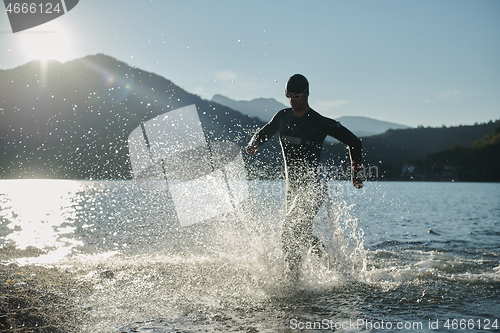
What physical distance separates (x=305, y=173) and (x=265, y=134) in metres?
0.88

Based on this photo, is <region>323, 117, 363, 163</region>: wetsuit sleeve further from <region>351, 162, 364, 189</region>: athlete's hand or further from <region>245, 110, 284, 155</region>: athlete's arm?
<region>245, 110, 284, 155</region>: athlete's arm

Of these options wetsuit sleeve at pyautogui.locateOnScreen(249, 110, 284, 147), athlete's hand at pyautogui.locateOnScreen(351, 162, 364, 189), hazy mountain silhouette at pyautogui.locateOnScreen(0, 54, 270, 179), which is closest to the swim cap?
wetsuit sleeve at pyautogui.locateOnScreen(249, 110, 284, 147)

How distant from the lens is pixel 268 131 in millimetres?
Answer: 5570

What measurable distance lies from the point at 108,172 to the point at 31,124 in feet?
111

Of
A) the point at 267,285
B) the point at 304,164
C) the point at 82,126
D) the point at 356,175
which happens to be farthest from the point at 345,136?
the point at 82,126

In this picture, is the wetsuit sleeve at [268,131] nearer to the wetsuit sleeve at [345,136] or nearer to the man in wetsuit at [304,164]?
the man in wetsuit at [304,164]

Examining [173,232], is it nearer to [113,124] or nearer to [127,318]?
[127,318]

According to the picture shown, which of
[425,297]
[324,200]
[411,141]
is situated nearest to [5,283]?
[324,200]

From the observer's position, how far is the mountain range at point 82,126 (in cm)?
12525

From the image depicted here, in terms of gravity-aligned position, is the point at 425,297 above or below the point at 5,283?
below

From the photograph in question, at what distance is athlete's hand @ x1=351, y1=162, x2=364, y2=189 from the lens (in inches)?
202

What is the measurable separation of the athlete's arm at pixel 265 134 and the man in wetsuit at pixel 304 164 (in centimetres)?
26

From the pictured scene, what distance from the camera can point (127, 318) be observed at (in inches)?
139

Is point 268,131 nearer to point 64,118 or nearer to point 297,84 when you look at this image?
point 297,84
